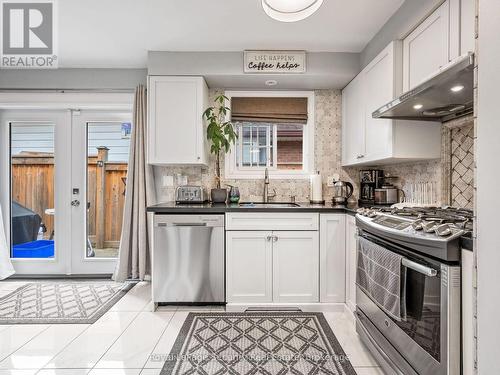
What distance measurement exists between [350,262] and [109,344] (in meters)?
1.96

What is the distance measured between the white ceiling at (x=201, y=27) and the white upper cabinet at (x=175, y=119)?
1.13 feet

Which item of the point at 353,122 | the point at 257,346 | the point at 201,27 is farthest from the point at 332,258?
the point at 201,27

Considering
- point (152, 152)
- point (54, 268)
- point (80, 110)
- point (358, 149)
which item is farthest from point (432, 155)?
point (54, 268)

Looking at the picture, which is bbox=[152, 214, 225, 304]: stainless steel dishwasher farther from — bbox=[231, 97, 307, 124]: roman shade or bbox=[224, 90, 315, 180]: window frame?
bbox=[231, 97, 307, 124]: roman shade

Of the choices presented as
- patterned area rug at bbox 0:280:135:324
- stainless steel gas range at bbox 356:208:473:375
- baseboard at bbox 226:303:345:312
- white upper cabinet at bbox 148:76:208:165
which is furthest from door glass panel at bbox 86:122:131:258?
stainless steel gas range at bbox 356:208:473:375

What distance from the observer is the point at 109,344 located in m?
2.12

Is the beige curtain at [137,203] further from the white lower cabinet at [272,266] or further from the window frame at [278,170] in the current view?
the white lower cabinet at [272,266]

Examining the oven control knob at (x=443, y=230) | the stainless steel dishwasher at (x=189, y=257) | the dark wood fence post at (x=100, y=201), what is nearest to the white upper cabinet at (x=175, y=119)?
the stainless steel dishwasher at (x=189, y=257)

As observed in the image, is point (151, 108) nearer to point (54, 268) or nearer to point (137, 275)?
point (137, 275)

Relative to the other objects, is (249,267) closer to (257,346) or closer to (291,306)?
(291,306)

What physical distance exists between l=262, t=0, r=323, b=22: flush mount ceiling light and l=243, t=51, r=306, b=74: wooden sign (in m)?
1.45

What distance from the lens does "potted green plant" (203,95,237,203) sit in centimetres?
296

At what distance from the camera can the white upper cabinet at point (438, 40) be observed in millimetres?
1537

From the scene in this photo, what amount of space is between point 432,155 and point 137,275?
3.07 meters
